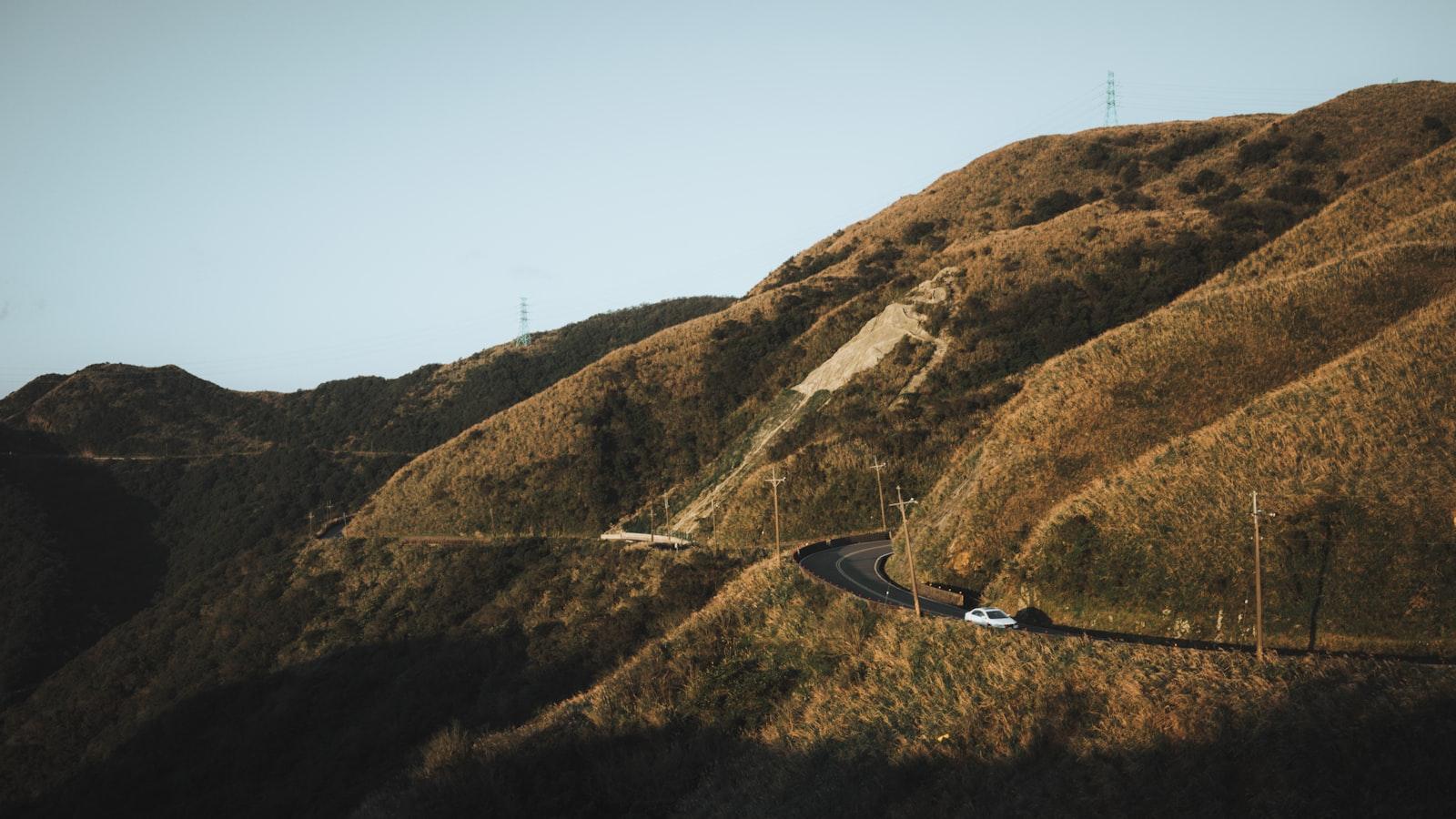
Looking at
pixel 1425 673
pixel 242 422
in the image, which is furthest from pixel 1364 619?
pixel 242 422

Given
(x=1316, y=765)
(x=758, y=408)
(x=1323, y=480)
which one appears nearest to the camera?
(x=1316, y=765)

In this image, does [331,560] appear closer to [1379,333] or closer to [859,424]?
[859,424]

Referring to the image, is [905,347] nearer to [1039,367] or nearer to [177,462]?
[1039,367]

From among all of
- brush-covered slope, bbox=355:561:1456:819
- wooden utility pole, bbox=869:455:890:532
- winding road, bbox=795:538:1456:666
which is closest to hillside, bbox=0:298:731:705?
wooden utility pole, bbox=869:455:890:532

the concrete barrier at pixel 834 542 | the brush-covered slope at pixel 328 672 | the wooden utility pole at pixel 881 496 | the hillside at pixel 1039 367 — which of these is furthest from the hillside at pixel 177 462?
the wooden utility pole at pixel 881 496

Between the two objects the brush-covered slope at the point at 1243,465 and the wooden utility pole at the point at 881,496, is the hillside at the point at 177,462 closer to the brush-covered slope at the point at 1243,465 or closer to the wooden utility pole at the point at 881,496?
the wooden utility pole at the point at 881,496

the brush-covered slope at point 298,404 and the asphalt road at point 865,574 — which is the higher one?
the brush-covered slope at point 298,404
